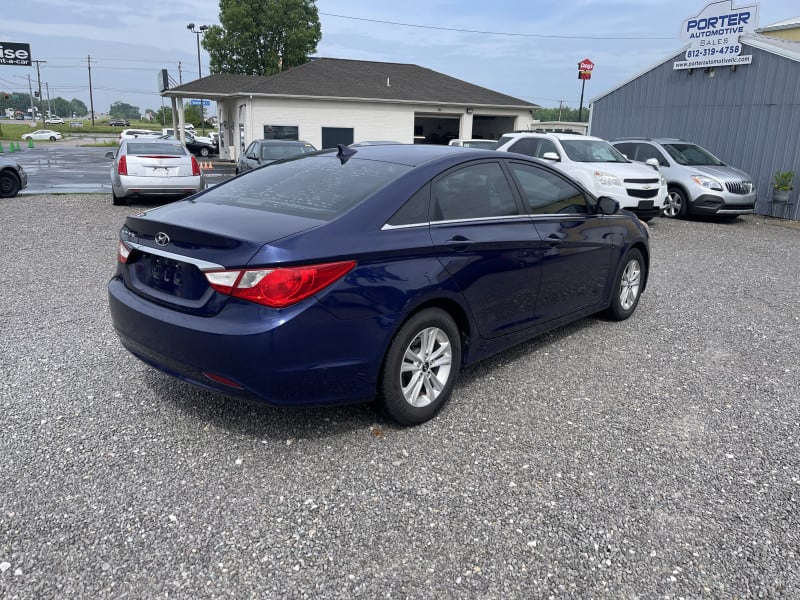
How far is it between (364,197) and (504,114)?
30.8 metres

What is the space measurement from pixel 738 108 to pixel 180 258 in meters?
16.5

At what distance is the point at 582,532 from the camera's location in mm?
2854

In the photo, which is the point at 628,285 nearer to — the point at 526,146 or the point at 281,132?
the point at 526,146

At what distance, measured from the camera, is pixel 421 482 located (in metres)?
3.21

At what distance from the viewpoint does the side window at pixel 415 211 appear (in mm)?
3549

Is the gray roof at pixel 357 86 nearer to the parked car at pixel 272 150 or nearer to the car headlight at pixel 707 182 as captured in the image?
the parked car at pixel 272 150

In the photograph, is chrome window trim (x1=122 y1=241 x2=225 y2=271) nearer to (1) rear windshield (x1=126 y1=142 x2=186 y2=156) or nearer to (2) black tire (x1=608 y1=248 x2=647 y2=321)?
(2) black tire (x1=608 y1=248 x2=647 y2=321)

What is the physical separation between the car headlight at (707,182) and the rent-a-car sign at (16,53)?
39.2 metres

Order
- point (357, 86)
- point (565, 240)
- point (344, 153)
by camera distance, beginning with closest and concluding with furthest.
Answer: point (344, 153), point (565, 240), point (357, 86)

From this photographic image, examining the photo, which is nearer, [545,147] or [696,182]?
[545,147]

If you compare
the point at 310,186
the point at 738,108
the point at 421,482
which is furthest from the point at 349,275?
the point at 738,108

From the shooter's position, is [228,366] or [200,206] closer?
[228,366]

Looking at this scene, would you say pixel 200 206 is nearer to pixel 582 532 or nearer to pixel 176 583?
pixel 176 583

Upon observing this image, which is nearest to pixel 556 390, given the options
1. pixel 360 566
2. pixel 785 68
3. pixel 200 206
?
pixel 360 566
